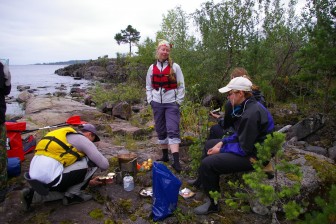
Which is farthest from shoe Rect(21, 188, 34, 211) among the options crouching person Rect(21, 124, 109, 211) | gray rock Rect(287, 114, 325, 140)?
gray rock Rect(287, 114, 325, 140)

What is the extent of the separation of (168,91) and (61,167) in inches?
86.5

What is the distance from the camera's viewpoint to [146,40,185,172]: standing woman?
4.75 meters

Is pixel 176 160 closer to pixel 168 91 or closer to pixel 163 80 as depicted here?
pixel 168 91

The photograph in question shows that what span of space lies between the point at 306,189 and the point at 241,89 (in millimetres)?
1554

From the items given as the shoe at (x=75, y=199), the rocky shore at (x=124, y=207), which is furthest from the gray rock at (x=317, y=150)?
the shoe at (x=75, y=199)

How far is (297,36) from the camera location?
10633 mm

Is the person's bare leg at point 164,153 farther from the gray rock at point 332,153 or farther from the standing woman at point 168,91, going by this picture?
the gray rock at point 332,153

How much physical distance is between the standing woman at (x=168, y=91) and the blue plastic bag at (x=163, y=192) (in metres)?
1.42

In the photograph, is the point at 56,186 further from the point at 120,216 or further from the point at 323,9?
the point at 323,9

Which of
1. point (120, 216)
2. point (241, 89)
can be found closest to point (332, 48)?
point (241, 89)

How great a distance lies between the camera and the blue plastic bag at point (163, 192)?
10.5ft

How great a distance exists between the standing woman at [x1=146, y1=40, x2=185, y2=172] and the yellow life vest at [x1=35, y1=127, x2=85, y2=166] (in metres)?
1.77

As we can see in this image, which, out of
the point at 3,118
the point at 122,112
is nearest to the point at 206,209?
the point at 3,118

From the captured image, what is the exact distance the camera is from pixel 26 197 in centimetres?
344
